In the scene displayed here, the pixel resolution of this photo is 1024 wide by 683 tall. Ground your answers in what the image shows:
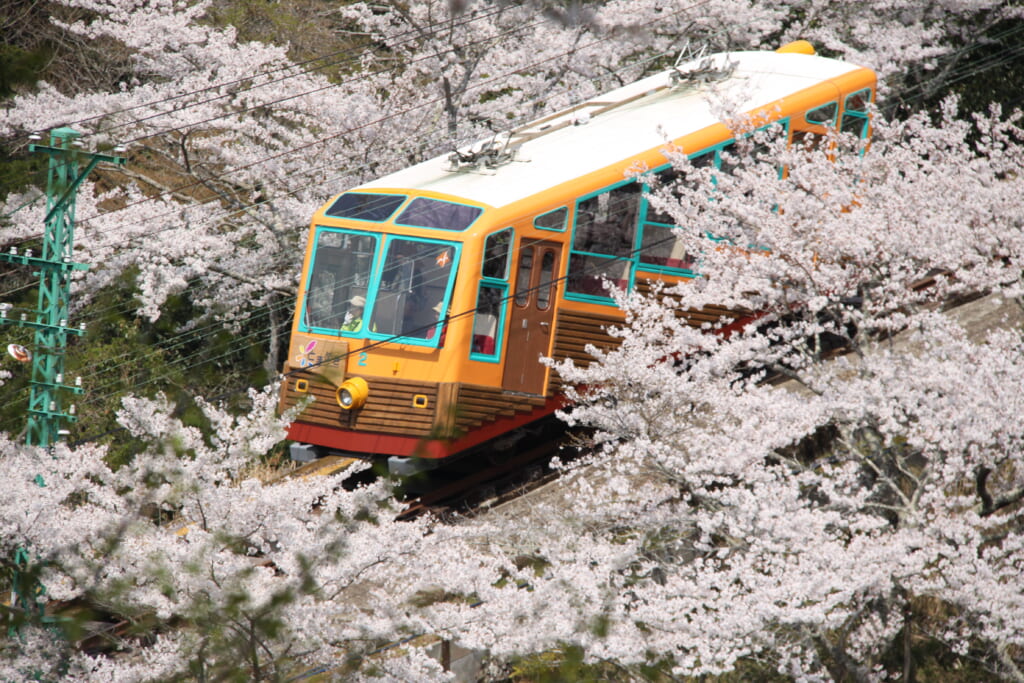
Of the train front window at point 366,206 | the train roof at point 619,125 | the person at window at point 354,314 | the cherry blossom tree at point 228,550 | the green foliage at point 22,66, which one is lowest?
the cherry blossom tree at point 228,550

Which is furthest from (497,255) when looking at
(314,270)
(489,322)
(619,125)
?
(619,125)

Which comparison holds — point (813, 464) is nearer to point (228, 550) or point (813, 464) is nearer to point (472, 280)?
point (472, 280)

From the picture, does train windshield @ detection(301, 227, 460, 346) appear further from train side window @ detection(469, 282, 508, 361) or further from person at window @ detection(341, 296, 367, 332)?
train side window @ detection(469, 282, 508, 361)

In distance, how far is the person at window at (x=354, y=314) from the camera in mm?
10836

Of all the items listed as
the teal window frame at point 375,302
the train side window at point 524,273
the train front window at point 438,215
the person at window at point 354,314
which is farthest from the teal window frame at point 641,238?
the person at window at point 354,314

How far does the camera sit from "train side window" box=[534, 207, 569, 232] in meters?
11.0

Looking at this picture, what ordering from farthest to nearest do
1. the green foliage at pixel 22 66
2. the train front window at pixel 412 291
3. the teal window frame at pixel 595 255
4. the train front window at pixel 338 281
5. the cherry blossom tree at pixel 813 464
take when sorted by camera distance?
1. the teal window frame at pixel 595 255
2. the train front window at pixel 338 281
3. the train front window at pixel 412 291
4. the cherry blossom tree at pixel 813 464
5. the green foliage at pixel 22 66

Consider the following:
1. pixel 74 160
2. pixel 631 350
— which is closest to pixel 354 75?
pixel 631 350

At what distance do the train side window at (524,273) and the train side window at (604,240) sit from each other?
456mm

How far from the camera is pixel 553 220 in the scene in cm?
1108

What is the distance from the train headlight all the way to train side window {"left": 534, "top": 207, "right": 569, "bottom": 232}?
7.42ft

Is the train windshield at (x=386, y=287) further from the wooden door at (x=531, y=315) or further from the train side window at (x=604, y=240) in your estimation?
the train side window at (x=604, y=240)

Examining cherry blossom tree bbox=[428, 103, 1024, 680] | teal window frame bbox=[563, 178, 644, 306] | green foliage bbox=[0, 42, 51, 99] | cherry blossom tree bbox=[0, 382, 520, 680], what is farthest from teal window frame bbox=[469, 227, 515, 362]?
green foliage bbox=[0, 42, 51, 99]

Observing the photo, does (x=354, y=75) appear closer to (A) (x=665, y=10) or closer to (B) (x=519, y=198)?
(A) (x=665, y=10)
